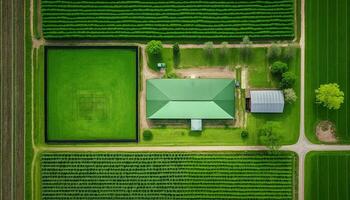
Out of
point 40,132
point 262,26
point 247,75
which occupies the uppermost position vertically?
point 262,26

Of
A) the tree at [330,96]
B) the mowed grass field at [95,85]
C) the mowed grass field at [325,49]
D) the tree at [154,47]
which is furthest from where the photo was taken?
the mowed grass field at [95,85]

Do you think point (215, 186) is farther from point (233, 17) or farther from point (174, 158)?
point (233, 17)

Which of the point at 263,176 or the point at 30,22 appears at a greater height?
the point at 30,22

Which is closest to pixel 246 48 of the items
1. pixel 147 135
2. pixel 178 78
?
pixel 178 78

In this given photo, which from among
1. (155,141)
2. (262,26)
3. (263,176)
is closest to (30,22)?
(155,141)

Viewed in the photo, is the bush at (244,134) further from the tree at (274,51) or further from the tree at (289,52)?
the tree at (289,52)

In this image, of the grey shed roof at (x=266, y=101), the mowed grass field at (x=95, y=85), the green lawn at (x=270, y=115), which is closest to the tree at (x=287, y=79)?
the grey shed roof at (x=266, y=101)
